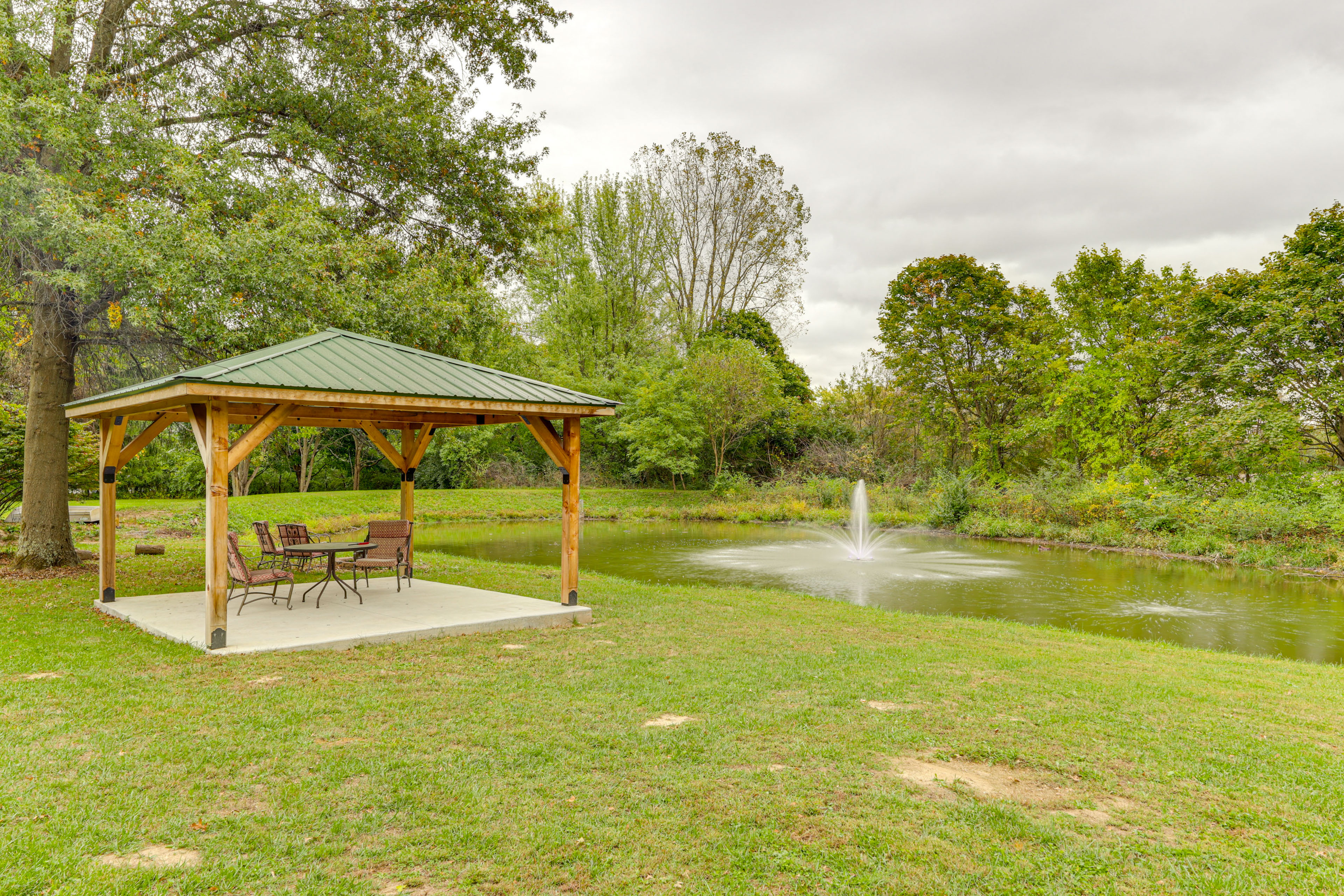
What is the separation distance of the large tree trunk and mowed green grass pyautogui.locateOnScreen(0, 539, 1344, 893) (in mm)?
4206

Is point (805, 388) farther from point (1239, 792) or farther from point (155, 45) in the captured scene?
point (1239, 792)

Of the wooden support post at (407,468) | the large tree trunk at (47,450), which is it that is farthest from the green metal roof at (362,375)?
the wooden support post at (407,468)

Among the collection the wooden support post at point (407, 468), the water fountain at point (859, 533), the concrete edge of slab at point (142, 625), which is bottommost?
the water fountain at point (859, 533)

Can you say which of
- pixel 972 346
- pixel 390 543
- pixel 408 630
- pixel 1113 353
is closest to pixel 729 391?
pixel 972 346

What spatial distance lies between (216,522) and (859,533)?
18467mm

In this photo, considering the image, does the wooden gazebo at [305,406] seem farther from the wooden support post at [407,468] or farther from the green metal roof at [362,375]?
the wooden support post at [407,468]

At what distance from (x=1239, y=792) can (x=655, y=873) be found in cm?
309

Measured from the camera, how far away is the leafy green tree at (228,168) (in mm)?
8336

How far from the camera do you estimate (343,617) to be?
7.61m

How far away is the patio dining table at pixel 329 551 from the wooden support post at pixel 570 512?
2.39 metres

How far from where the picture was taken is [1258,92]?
13156 millimetres

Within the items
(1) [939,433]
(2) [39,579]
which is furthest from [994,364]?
(2) [39,579]

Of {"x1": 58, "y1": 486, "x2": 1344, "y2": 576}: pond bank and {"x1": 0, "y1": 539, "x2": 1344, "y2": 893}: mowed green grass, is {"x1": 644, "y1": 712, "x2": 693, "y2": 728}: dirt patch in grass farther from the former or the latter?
{"x1": 58, "y1": 486, "x2": 1344, "y2": 576}: pond bank

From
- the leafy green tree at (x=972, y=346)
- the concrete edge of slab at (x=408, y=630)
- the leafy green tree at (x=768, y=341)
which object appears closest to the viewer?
the concrete edge of slab at (x=408, y=630)
